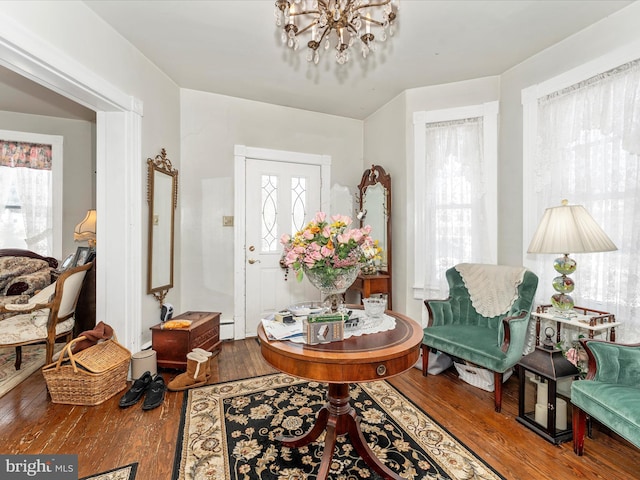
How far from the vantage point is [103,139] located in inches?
107

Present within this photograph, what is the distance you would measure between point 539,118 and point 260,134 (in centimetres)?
→ 286

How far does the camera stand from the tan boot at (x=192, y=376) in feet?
8.38

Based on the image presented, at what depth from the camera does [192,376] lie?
262 cm

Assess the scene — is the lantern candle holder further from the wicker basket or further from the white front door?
the wicker basket

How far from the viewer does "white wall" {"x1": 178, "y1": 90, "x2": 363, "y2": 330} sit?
362cm

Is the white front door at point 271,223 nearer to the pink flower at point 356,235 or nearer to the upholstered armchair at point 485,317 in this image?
the upholstered armchair at point 485,317

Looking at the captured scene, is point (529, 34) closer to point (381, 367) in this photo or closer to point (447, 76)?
point (447, 76)

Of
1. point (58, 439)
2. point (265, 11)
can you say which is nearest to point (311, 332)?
point (58, 439)

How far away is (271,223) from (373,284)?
1.44m

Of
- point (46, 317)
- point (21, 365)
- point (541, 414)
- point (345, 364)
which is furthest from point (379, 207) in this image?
point (21, 365)

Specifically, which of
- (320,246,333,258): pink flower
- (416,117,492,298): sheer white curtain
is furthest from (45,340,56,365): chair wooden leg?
(416,117,492,298): sheer white curtain

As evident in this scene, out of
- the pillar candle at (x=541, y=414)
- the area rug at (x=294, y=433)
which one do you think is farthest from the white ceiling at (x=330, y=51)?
the area rug at (x=294, y=433)

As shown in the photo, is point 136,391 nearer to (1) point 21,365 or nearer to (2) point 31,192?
(1) point 21,365

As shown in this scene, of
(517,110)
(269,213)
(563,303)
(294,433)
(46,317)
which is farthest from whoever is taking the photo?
(269,213)
